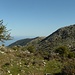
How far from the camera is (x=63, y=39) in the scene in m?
139

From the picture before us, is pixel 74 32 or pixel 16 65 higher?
pixel 74 32

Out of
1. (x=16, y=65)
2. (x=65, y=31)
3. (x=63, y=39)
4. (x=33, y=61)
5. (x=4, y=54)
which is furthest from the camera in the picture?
(x=65, y=31)

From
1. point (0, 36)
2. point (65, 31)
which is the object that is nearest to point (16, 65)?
point (0, 36)

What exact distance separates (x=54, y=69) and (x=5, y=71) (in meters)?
5.33

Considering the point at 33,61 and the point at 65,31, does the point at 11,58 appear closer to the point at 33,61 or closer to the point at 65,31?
the point at 33,61

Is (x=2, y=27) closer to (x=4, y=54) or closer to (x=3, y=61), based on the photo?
(x=4, y=54)

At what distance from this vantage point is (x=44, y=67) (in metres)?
23.7

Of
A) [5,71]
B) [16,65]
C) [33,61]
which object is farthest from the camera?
[33,61]

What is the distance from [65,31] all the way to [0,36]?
128311mm

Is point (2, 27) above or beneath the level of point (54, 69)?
above

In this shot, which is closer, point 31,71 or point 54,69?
point 31,71

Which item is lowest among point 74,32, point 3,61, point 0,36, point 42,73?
point 42,73

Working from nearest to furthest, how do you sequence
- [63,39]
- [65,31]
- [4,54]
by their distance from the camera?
[4,54] → [63,39] → [65,31]

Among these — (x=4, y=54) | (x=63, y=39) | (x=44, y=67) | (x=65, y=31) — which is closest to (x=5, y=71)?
(x=44, y=67)
